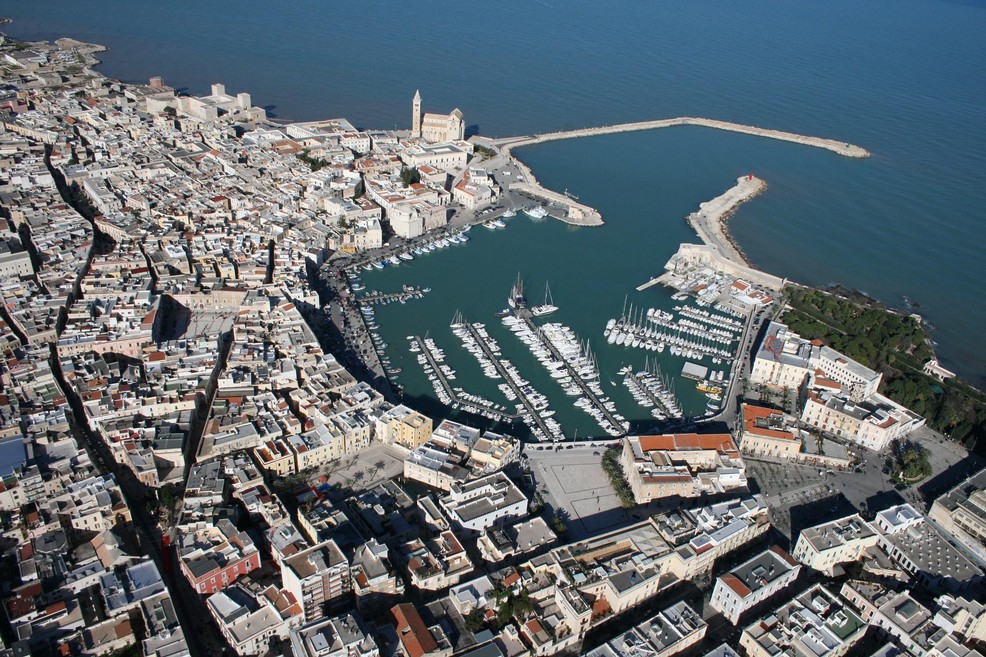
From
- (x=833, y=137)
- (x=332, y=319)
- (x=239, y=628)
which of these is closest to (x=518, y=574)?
(x=239, y=628)

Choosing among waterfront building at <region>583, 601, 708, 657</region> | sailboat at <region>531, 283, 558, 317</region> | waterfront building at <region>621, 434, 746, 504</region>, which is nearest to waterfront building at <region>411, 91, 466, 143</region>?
sailboat at <region>531, 283, 558, 317</region>

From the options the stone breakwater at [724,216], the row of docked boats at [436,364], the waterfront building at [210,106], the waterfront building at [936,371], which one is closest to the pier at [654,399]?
the row of docked boats at [436,364]

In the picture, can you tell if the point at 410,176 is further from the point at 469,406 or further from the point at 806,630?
the point at 806,630

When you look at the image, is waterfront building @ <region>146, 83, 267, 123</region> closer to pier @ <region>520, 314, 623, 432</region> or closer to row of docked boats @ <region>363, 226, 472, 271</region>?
row of docked boats @ <region>363, 226, 472, 271</region>

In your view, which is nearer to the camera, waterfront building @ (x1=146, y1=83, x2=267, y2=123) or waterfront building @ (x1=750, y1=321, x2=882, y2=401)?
waterfront building @ (x1=750, y1=321, x2=882, y2=401)

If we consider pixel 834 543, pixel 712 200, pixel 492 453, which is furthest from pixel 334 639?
pixel 712 200
